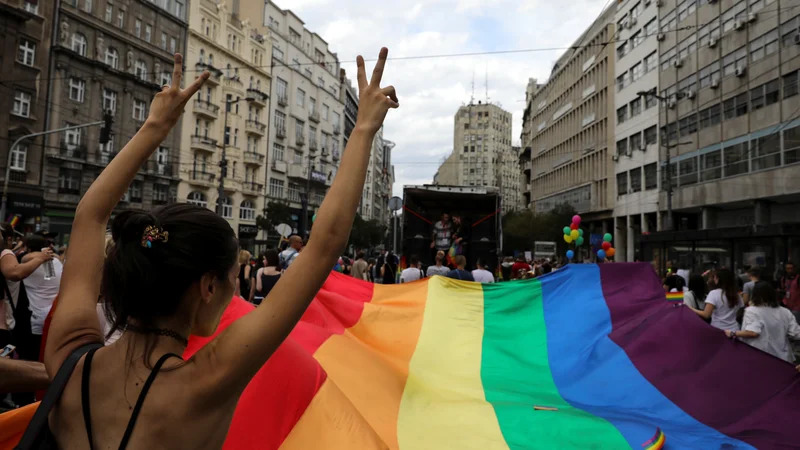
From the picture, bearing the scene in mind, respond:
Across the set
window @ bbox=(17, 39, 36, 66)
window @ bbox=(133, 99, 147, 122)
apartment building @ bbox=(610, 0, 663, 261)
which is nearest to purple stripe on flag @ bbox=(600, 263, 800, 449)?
window @ bbox=(17, 39, 36, 66)

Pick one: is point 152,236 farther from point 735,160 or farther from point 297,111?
point 297,111

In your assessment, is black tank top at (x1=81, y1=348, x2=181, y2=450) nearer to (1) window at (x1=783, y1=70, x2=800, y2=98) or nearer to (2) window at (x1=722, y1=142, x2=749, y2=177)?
(1) window at (x1=783, y1=70, x2=800, y2=98)

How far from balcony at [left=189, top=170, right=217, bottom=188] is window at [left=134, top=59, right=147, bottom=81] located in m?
8.48

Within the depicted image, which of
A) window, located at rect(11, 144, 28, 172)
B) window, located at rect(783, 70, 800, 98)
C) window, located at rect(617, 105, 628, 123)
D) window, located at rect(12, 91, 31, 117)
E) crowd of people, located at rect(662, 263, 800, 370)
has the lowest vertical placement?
crowd of people, located at rect(662, 263, 800, 370)

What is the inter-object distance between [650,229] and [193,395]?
5069 cm

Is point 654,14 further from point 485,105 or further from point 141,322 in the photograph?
point 485,105

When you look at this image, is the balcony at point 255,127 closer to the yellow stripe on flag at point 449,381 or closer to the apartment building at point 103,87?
the apartment building at point 103,87

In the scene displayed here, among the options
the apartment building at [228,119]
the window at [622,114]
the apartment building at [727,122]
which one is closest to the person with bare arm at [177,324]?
the apartment building at [727,122]

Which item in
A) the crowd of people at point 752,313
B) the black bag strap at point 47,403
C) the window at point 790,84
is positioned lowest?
the crowd of people at point 752,313

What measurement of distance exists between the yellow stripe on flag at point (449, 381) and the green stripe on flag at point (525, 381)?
110 mm

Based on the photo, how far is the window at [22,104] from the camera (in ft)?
106

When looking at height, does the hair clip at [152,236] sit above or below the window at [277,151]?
below

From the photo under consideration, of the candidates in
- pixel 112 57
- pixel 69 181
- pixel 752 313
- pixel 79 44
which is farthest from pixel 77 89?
pixel 752 313

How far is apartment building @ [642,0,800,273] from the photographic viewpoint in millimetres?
27452
